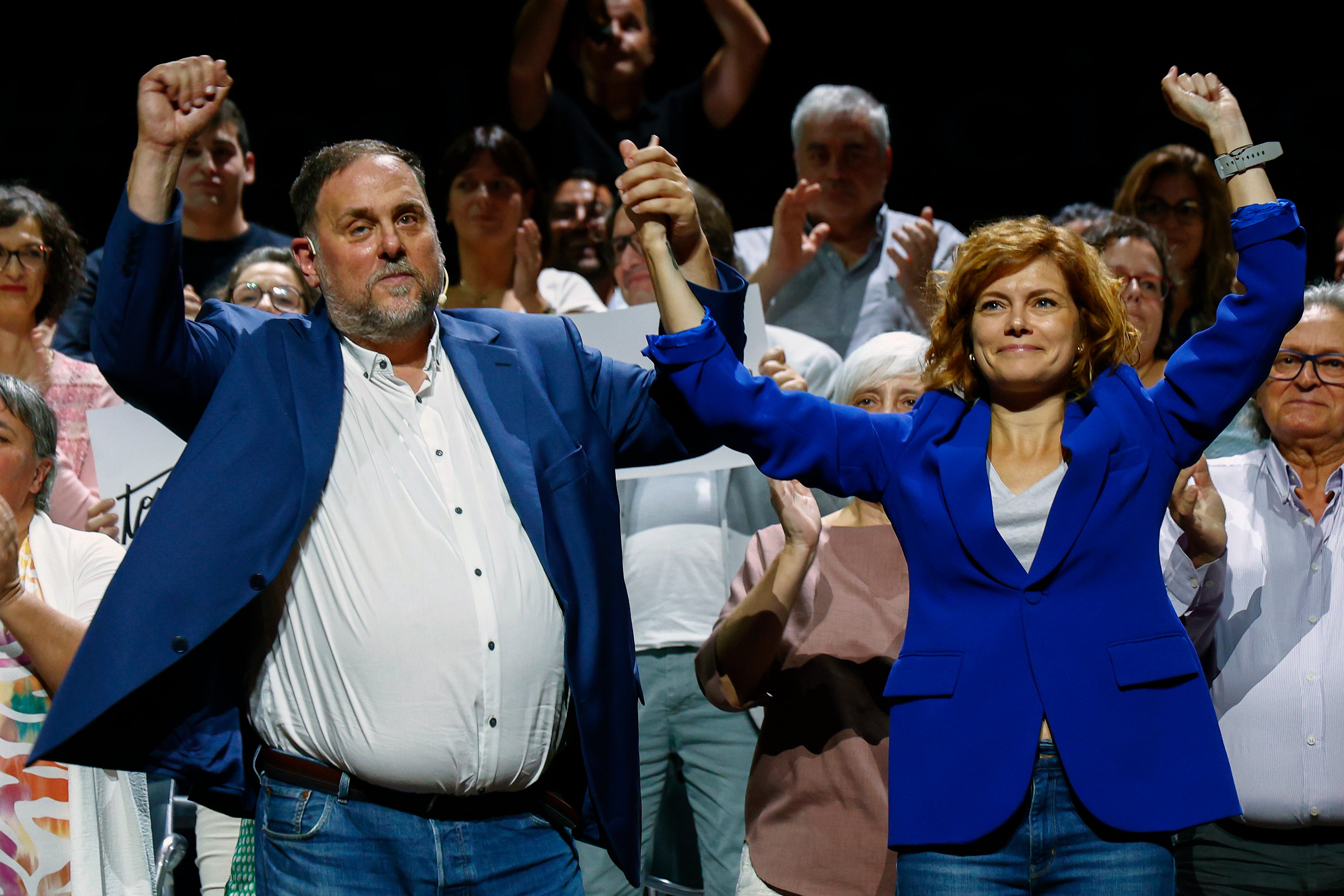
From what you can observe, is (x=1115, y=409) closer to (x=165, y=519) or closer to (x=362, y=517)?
(x=362, y=517)

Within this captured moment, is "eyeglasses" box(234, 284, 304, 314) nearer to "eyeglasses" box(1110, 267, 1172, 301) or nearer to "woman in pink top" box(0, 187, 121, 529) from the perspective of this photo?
"woman in pink top" box(0, 187, 121, 529)

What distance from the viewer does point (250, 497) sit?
194cm

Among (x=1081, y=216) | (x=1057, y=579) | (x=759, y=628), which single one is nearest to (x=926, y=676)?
(x=1057, y=579)

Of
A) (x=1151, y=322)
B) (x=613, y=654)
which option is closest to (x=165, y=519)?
(x=613, y=654)

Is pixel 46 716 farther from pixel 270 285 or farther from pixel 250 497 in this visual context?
pixel 270 285

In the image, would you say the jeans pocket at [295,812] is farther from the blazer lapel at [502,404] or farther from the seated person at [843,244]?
the seated person at [843,244]

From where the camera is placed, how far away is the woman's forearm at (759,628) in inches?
96.7

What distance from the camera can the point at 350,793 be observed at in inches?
76.4

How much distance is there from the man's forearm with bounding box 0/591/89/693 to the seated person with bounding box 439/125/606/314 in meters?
1.80

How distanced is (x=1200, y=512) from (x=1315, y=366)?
0.61 metres

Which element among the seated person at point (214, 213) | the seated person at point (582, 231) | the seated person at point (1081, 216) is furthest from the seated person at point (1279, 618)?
the seated person at point (214, 213)

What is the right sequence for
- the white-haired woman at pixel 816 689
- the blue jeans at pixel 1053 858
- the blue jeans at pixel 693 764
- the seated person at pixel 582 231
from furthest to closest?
the seated person at pixel 582 231, the blue jeans at pixel 693 764, the white-haired woman at pixel 816 689, the blue jeans at pixel 1053 858

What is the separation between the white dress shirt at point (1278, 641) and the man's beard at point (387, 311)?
4.55ft

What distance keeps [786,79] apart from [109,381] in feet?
11.4
